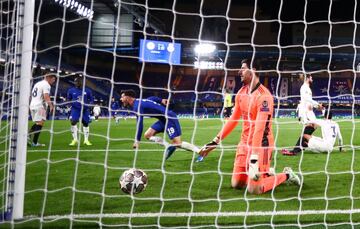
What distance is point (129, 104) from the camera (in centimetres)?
693

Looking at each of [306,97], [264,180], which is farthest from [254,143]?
[306,97]

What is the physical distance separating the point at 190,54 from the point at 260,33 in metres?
9.10

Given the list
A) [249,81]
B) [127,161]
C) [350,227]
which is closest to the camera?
[350,227]

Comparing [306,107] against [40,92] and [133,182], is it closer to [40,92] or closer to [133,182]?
[133,182]

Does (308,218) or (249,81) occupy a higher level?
(249,81)

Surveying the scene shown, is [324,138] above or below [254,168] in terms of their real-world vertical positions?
above

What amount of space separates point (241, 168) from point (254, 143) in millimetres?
457

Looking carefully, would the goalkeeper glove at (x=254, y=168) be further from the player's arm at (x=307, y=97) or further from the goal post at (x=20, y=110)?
the player's arm at (x=307, y=97)

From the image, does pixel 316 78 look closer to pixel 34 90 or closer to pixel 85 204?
pixel 34 90

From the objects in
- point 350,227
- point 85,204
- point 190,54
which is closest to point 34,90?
point 85,204

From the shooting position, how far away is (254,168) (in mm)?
4656

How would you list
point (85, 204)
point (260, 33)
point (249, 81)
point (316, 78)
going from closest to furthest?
point (85, 204) < point (249, 81) < point (316, 78) < point (260, 33)

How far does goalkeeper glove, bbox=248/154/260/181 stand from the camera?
15.2 ft

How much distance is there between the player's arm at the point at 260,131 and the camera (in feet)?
15.3
